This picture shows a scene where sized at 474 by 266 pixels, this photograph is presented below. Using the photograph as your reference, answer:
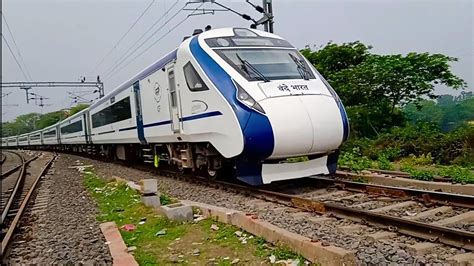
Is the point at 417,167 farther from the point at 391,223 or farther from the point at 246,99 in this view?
the point at 391,223

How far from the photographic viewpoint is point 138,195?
8172mm

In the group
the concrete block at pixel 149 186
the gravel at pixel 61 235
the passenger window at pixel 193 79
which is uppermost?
the passenger window at pixel 193 79

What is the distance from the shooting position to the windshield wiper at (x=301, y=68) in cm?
784

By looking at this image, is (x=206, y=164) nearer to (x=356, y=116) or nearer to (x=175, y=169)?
(x=175, y=169)

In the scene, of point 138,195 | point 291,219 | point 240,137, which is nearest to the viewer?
point 291,219

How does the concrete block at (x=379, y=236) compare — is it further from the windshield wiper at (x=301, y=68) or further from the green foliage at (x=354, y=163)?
the green foliage at (x=354, y=163)

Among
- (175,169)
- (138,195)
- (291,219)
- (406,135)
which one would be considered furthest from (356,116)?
(291,219)

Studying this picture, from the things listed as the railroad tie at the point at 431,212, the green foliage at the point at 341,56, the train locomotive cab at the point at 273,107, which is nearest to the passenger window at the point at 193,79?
the train locomotive cab at the point at 273,107

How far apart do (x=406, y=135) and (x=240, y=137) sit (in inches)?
265

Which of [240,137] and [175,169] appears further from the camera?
[175,169]

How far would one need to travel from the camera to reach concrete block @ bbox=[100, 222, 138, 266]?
13.4ft

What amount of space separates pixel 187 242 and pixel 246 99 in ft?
9.07

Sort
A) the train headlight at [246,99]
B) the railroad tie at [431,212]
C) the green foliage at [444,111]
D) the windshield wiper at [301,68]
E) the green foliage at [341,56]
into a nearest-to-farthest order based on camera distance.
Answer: the railroad tie at [431,212]
the train headlight at [246,99]
the windshield wiper at [301,68]
the green foliage at [444,111]
the green foliage at [341,56]

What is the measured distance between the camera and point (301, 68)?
8.03 metres
